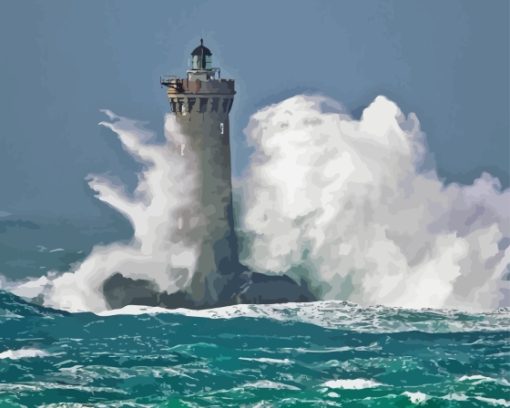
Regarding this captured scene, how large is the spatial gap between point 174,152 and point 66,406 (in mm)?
6967

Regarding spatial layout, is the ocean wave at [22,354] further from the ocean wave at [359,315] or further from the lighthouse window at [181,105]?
the lighthouse window at [181,105]

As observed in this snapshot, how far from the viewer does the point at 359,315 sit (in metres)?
33.2

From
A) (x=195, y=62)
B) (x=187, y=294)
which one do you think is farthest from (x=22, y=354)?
(x=195, y=62)

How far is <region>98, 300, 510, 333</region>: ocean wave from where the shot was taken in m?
32.6

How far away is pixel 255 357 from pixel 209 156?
432 centimetres

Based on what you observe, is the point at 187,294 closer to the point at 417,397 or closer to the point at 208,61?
the point at 208,61

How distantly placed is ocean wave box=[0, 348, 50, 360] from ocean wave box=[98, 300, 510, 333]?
2.47 meters

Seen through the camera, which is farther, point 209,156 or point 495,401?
point 209,156

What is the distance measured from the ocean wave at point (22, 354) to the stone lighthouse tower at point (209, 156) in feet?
12.2

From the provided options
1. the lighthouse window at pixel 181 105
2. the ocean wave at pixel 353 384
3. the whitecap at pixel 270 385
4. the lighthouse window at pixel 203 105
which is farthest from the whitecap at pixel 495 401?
the lighthouse window at pixel 181 105

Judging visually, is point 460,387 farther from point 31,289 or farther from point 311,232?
point 31,289

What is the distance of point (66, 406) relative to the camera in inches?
1101

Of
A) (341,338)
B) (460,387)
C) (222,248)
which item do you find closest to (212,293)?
(222,248)

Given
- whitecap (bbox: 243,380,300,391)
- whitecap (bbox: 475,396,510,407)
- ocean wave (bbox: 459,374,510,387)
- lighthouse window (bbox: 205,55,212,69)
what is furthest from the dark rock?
whitecap (bbox: 475,396,510,407)
